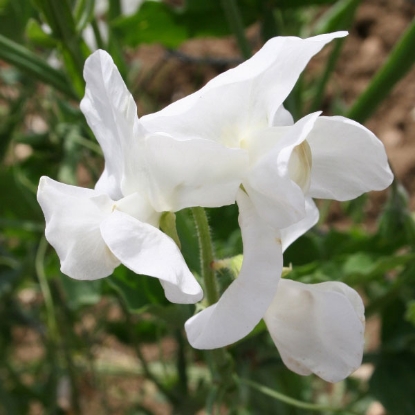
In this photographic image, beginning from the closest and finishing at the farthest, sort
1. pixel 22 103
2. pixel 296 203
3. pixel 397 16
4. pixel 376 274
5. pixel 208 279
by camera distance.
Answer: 1. pixel 296 203
2. pixel 208 279
3. pixel 376 274
4. pixel 22 103
5. pixel 397 16

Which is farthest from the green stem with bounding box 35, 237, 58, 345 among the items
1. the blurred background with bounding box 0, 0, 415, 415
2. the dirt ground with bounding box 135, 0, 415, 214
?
the dirt ground with bounding box 135, 0, 415, 214

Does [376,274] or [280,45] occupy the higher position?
[280,45]

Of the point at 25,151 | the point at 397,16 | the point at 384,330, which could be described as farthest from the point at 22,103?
the point at 397,16

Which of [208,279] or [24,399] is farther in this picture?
[24,399]

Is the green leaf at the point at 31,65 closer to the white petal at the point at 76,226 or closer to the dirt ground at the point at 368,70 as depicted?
the white petal at the point at 76,226

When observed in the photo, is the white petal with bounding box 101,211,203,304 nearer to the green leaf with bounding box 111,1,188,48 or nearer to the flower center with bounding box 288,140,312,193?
the flower center with bounding box 288,140,312,193

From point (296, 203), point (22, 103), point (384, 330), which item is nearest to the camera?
point (296, 203)

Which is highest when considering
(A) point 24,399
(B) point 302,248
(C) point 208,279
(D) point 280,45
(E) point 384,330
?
(D) point 280,45

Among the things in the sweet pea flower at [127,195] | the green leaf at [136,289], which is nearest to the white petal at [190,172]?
the sweet pea flower at [127,195]

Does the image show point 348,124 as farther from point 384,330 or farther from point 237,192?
point 384,330
